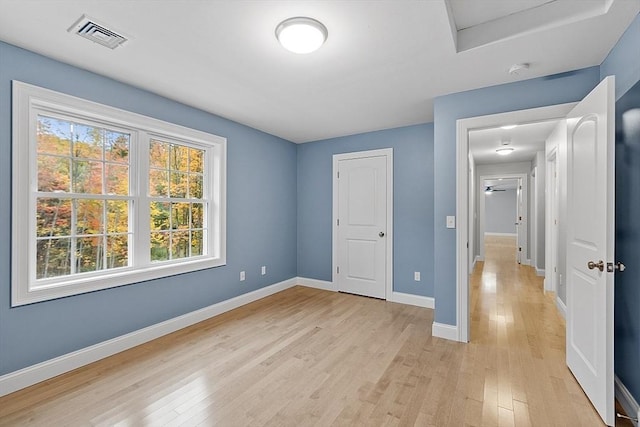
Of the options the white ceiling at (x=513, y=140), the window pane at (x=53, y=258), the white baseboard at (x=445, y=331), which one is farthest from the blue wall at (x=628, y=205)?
the window pane at (x=53, y=258)

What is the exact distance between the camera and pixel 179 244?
11.0 feet

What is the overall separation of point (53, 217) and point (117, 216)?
1.58 ft

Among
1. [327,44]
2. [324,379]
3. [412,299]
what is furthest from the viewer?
[412,299]

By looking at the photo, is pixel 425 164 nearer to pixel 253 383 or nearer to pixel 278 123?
pixel 278 123

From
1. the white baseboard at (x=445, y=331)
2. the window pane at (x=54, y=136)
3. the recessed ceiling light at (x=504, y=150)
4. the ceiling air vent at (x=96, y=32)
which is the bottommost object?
the white baseboard at (x=445, y=331)

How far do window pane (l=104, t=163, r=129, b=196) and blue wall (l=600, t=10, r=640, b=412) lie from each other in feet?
13.3

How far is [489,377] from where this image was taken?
2.23m

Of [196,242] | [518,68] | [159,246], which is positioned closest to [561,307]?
[518,68]

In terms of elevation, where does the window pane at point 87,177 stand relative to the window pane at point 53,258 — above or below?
above

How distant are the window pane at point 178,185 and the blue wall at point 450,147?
9.36 feet

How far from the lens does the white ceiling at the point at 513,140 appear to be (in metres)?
4.33

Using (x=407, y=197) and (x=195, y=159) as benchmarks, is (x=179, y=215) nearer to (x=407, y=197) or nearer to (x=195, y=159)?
(x=195, y=159)

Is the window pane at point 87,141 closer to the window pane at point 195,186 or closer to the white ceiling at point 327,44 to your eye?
the white ceiling at point 327,44

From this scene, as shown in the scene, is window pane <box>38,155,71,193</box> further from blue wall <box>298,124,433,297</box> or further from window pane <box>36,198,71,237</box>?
blue wall <box>298,124,433,297</box>
